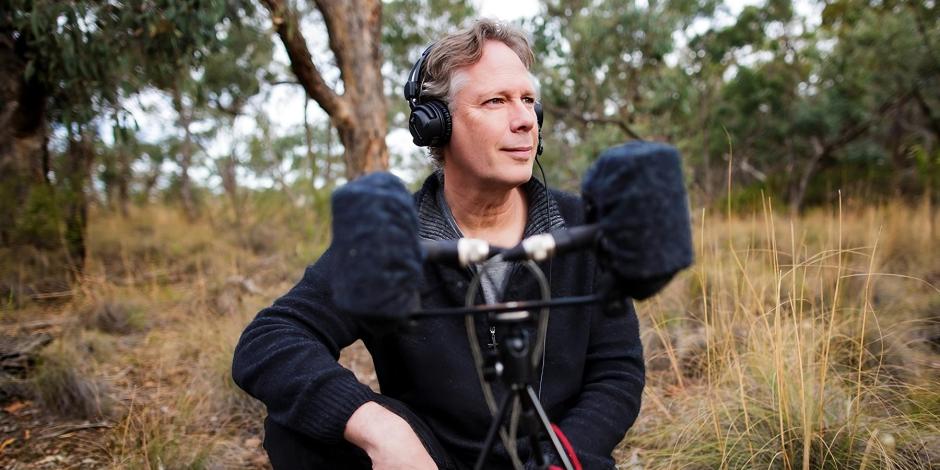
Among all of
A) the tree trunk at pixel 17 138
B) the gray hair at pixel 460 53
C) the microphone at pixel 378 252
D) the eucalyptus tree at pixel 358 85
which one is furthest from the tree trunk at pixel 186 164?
the microphone at pixel 378 252

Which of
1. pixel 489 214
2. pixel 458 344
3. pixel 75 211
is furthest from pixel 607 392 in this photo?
pixel 75 211

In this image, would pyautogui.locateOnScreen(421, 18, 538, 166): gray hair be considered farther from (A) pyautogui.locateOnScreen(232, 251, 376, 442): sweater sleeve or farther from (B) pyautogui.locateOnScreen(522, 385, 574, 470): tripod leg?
(B) pyautogui.locateOnScreen(522, 385, 574, 470): tripod leg

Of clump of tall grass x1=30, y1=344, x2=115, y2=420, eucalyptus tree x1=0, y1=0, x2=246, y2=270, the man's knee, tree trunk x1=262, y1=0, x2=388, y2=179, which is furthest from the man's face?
eucalyptus tree x1=0, y1=0, x2=246, y2=270

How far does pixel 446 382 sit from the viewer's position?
147cm

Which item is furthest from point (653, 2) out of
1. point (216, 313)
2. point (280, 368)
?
point (280, 368)

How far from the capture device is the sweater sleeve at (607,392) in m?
1.40

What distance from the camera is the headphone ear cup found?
156cm

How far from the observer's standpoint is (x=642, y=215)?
80cm

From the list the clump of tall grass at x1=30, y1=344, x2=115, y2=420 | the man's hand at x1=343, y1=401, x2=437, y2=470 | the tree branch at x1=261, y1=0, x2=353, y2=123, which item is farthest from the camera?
the tree branch at x1=261, y1=0, x2=353, y2=123

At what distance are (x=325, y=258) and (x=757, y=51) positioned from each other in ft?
44.0

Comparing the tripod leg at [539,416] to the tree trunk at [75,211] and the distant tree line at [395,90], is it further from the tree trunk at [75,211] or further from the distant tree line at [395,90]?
the tree trunk at [75,211]

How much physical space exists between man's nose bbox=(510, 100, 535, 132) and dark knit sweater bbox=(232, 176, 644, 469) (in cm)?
22

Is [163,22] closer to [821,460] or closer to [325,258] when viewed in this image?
[325,258]

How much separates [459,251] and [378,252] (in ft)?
0.41
